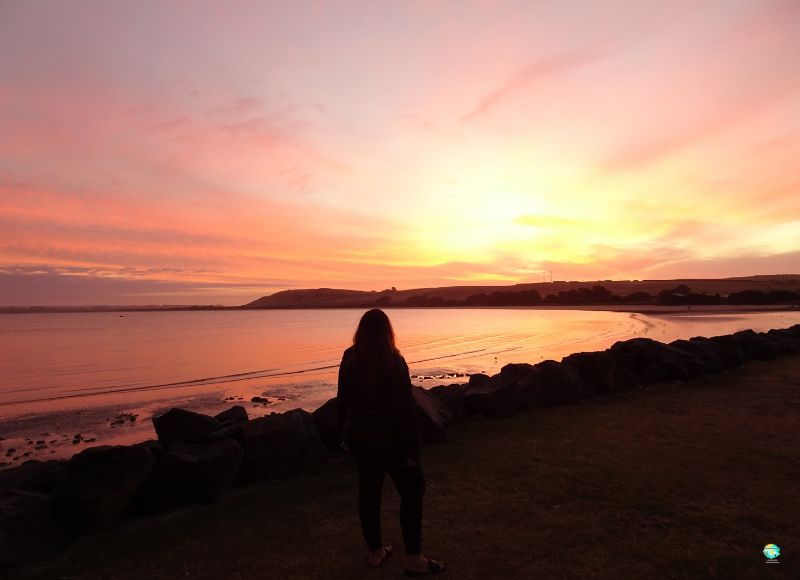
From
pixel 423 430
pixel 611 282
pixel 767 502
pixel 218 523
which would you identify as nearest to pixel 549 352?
pixel 423 430

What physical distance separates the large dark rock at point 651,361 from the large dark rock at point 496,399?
4901 mm

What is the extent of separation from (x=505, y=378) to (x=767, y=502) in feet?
21.5

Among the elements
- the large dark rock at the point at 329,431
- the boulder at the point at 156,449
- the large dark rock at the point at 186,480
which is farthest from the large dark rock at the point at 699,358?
the boulder at the point at 156,449

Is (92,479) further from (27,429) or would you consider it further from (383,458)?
(27,429)

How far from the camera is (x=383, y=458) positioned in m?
5.00

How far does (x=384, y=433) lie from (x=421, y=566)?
136cm

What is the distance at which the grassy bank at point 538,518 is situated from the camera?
5137mm

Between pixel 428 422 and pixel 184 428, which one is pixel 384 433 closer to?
pixel 428 422

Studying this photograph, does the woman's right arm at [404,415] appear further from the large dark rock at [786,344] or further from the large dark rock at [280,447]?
the large dark rock at [786,344]

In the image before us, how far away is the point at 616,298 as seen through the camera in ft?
409

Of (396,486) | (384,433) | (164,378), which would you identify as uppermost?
(384,433)

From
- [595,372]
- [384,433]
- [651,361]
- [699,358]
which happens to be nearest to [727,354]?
[699,358]

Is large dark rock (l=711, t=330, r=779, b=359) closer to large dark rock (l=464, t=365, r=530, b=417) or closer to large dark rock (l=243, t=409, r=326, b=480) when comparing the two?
large dark rock (l=464, t=365, r=530, b=417)

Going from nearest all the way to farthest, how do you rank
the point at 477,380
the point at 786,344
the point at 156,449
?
1. the point at 156,449
2. the point at 477,380
3. the point at 786,344
